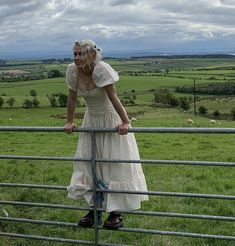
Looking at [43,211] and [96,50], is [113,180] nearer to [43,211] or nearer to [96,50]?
[96,50]

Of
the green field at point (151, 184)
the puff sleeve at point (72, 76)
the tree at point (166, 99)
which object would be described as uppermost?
the puff sleeve at point (72, 76)

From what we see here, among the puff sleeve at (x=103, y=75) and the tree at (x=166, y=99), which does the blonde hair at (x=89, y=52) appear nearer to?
the puff sleeve at (x=103, y=75)

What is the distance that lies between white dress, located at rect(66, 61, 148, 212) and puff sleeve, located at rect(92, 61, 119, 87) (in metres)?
0.12

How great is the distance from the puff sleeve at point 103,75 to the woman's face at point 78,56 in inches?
5.5

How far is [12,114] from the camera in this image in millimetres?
41969

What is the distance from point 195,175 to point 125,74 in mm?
72705

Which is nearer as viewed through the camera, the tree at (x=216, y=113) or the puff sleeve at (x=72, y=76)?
the puff sleeve at (x=72, y=76)

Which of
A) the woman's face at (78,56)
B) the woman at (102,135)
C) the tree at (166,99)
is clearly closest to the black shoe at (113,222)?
the woman at (102,135)

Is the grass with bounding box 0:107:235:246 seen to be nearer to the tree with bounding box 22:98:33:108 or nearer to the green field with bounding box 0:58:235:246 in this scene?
the green field with bounding box 0:58:235:246

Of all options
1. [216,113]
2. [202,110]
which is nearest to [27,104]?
[202,110]

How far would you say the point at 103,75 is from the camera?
430 cm

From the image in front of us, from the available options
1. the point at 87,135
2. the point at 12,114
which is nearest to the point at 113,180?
the point at 87,135

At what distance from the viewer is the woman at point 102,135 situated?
433cm

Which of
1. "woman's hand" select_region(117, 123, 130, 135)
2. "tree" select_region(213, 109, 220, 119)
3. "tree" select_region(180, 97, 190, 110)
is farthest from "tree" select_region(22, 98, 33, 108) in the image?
"woman's hand" select_region(117, 123, 130, 135)
